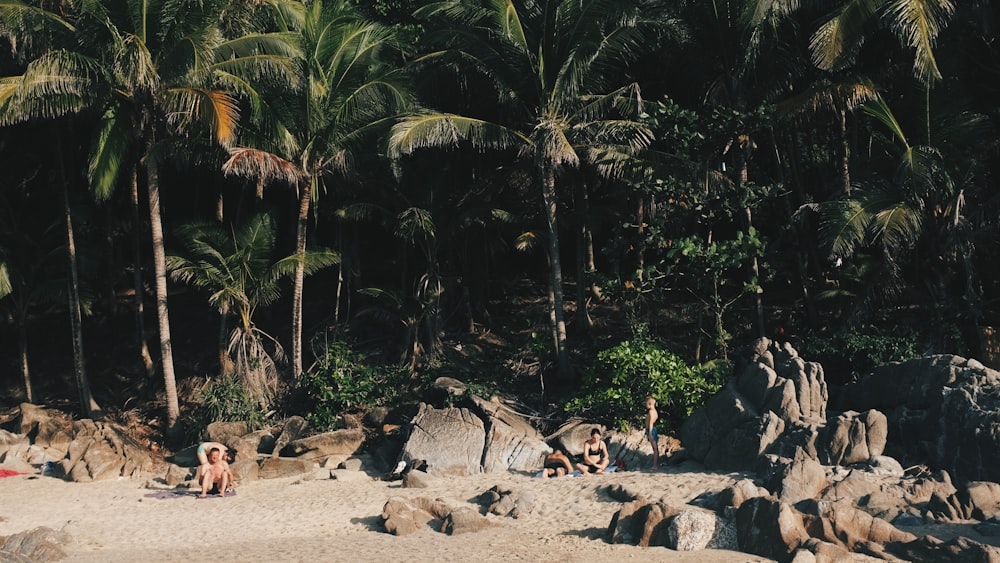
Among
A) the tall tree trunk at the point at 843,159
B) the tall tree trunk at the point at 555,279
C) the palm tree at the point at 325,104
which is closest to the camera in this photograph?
the palm tree at the point at 325,104

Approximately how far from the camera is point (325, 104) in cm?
1834

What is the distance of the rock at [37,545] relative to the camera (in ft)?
39.9

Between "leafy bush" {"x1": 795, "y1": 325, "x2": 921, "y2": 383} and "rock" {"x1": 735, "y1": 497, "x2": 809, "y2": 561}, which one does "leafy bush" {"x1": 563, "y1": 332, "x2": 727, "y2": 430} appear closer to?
"leafy bush" {"x1": 795, "y1": 325, "x2": 921, "y2": 383}

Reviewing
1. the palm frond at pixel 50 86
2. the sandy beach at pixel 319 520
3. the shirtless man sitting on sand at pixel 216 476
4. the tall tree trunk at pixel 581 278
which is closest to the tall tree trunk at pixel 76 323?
A: the palm frond at pixel 50 86

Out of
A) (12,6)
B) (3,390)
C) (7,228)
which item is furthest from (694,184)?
(3,390)

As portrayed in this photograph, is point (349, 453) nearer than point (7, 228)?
Yes

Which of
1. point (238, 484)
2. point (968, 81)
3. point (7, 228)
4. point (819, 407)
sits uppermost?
point (968, 81)

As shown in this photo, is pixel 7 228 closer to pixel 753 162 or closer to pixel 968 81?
pixel 753 162

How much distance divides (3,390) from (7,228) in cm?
342

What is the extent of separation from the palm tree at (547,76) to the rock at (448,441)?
2.55 m

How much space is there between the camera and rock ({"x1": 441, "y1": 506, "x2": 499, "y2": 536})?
1238cm

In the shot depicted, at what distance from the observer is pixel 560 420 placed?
674 inches

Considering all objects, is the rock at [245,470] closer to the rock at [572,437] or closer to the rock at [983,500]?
the rock at [572,437]

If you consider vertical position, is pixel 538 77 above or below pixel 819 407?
above
